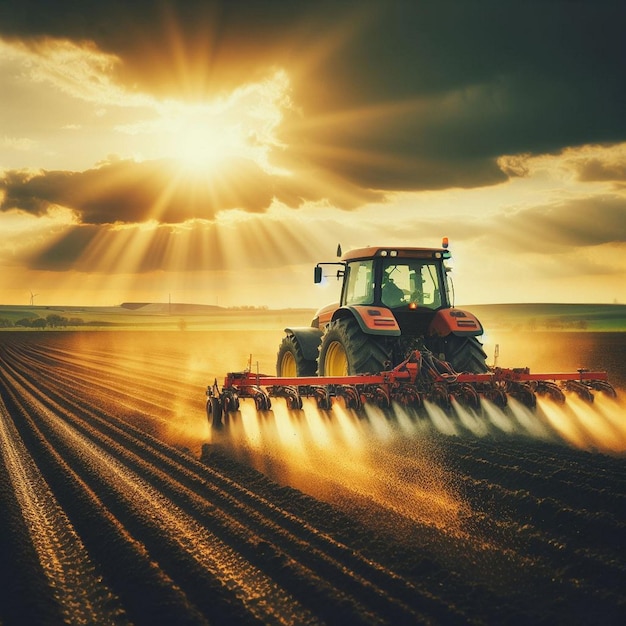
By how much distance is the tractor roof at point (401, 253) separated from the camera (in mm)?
9953

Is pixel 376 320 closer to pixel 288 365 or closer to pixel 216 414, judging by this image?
pixel 216 414

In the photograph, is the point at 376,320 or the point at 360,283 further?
the point at 360,283

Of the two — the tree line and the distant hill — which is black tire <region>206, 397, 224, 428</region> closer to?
the distant hill

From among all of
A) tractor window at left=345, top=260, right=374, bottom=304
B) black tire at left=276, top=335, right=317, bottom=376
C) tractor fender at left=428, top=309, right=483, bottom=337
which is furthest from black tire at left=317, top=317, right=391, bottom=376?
black tire at left=276, top=335, right=317, bottom=376

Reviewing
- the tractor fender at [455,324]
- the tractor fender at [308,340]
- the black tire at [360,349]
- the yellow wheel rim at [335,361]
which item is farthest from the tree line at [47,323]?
the tractor fender at [455,324]

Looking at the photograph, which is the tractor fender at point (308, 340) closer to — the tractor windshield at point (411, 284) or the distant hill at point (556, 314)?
the tractor windshield at point (411, 284)

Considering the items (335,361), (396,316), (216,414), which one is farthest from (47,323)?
(396,316)

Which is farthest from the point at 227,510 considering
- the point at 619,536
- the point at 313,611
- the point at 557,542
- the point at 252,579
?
the point at 619,536

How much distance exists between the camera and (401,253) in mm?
10047

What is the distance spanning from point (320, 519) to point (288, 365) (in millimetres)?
6689

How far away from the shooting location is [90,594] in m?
4.12

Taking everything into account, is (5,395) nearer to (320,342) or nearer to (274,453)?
(320,342)

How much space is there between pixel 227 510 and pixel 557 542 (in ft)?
8.49

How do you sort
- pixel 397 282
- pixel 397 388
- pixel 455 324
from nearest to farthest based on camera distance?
1. pixel 397 388
2. pixel 455 324
3. pixel 397 282
